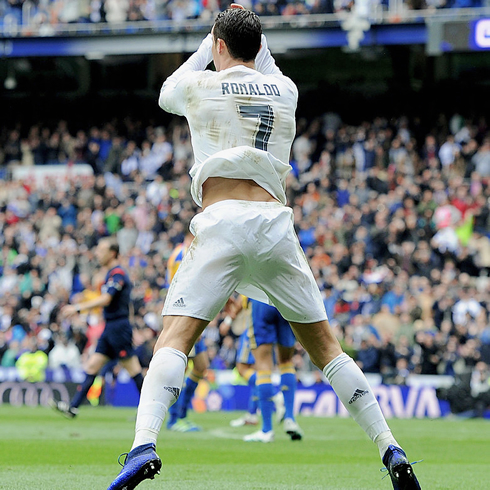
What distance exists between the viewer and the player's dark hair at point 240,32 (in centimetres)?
483

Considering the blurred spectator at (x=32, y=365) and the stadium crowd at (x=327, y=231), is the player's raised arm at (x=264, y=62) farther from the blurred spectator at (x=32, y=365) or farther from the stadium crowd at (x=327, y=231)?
the blurred spectator at (x=32, y=365)

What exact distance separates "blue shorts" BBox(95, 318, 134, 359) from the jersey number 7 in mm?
7594

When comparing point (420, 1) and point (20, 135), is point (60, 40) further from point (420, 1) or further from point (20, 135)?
point (420, 1)

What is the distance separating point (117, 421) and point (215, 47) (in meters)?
8.52

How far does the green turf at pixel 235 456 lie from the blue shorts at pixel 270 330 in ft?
3.31

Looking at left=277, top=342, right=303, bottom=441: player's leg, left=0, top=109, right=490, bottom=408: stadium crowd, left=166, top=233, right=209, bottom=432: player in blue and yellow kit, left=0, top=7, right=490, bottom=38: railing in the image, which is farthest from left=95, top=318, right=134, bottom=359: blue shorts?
left=0, top=7, right=490, bottom=38: railing

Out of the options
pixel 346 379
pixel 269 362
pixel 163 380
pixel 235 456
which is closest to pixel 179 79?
pixel 163 380

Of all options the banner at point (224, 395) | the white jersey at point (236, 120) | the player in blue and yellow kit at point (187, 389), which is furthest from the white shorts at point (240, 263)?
the banner at point (224, 395)

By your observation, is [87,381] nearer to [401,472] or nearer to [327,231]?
[401,472]

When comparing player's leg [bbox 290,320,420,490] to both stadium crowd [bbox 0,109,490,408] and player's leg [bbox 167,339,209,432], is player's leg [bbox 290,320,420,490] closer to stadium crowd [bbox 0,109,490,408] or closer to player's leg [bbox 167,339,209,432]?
player's leg [bbox 167,339,209,432]

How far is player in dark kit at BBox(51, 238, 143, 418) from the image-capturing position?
12016 mm

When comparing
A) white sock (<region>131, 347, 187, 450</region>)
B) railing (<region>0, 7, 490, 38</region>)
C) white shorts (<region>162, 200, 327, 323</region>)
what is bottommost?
white sock (<region>131, 347, 187, 450</region>)

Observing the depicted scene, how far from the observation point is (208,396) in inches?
659

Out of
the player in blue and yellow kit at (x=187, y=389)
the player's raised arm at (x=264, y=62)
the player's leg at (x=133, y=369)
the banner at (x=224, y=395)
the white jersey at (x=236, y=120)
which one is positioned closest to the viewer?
the white jersey at (x=236, y=120)
